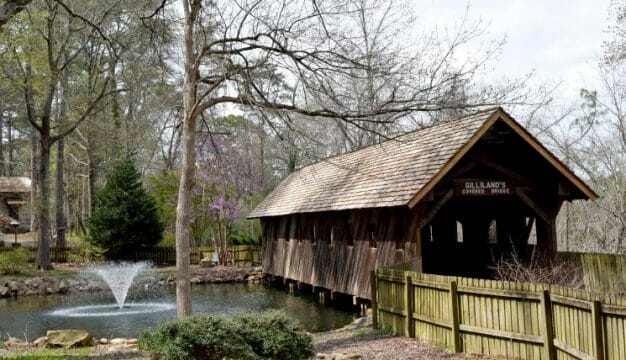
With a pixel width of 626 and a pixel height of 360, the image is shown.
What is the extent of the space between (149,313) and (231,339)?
11.6m

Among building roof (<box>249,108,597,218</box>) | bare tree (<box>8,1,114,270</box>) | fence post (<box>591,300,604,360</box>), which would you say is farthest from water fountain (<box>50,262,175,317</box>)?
fence post (<box>591,300,604,360</box>)

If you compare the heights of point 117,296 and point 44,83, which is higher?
point 44,83

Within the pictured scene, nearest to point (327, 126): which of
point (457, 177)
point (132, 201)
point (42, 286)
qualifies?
point (132, 201)

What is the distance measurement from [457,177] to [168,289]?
15.6 m

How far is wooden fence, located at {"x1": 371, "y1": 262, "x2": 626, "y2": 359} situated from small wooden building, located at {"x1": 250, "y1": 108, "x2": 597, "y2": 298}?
103 inches

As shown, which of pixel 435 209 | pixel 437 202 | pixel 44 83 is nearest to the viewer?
pixel 435 209

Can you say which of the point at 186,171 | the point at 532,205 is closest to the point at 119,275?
the point at 186,171

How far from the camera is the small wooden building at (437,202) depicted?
47.3 feet

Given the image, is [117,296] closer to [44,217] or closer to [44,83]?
[44,217]

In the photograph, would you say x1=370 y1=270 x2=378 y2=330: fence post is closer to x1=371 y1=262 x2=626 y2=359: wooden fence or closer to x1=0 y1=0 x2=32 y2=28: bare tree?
x1=371 y1=262 x2=626 y2=359: wooden fence

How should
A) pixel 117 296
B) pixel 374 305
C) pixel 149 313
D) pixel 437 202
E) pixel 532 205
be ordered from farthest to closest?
1. pixel 117 296
2. pixel 149 313
3. pixel 532 205
4. pixel 437 202
5. pixel 374 305

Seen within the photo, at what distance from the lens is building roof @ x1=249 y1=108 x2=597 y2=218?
13.9 metres

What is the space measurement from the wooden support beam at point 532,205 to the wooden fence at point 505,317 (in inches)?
188

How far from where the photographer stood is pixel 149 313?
18984 mm
